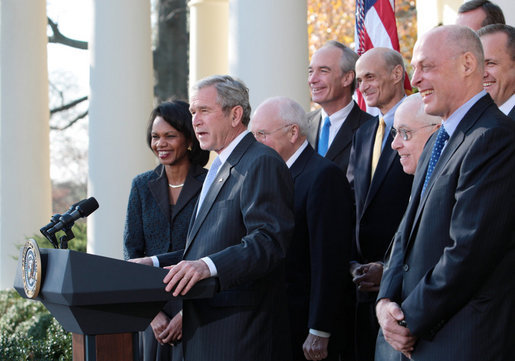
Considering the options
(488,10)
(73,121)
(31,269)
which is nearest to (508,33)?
(488,10)

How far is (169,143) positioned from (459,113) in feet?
10.9

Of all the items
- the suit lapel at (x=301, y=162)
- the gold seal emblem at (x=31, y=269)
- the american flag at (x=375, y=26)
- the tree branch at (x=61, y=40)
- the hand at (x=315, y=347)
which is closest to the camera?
the gold seal emblem at (x=31, y=269)

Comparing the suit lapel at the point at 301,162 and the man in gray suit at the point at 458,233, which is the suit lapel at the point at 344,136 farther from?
the man in gray suit at the point at 458,233

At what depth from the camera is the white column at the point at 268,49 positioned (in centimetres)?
912

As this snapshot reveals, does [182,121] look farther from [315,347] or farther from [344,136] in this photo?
[315,347]

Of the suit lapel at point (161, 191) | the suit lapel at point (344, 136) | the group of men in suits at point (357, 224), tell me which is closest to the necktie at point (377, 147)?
the group of men in suits at point (357, 224)

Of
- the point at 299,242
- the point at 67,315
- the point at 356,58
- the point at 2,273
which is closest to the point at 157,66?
the point at 2,273

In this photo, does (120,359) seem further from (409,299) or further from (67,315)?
(409,299)

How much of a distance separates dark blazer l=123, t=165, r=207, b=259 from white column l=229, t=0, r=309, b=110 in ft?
7.83

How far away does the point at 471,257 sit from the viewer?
382 cm

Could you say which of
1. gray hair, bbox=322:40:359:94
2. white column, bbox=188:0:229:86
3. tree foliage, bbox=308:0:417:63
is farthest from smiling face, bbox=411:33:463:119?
tree foliage, bbox=308:0:417:63

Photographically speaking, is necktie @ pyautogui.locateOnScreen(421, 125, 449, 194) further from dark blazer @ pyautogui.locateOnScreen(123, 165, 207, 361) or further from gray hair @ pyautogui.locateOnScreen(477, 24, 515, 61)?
dark blazer @ pyautogui.locateOnScreen(123, 165, 207, 361)

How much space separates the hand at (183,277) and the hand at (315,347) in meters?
1.77

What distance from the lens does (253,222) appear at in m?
4.76
